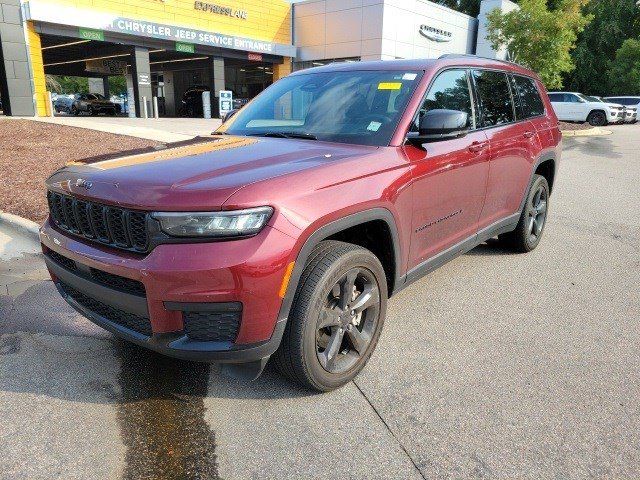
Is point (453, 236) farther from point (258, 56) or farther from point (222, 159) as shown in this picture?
point (258, 56)

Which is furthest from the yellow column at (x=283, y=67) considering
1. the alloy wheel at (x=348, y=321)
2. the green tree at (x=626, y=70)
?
the alloy wheel at (x=348, y=321)

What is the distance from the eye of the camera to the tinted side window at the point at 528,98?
478 centimetres

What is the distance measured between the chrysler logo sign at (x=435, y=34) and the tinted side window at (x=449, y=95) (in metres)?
29.8

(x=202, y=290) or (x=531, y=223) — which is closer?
(x=202, y=290)

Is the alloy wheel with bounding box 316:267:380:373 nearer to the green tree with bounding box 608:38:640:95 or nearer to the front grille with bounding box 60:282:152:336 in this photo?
the front grille with bounding box 60:282:152:336

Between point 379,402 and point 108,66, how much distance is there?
135 feet

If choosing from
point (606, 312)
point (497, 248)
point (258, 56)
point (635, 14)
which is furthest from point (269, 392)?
point (635, 14)

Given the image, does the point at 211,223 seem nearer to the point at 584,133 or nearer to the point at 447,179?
the point at 447,179

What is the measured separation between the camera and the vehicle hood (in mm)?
2205

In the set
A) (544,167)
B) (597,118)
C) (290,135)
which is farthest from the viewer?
(597,118)

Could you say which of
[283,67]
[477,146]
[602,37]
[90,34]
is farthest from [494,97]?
[602,37]

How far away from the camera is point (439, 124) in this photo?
296 cm

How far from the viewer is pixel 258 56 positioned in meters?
30.0

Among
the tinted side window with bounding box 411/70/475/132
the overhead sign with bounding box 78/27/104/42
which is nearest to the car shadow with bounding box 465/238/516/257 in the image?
the tinted side window with bounding box 411/70/475/132
